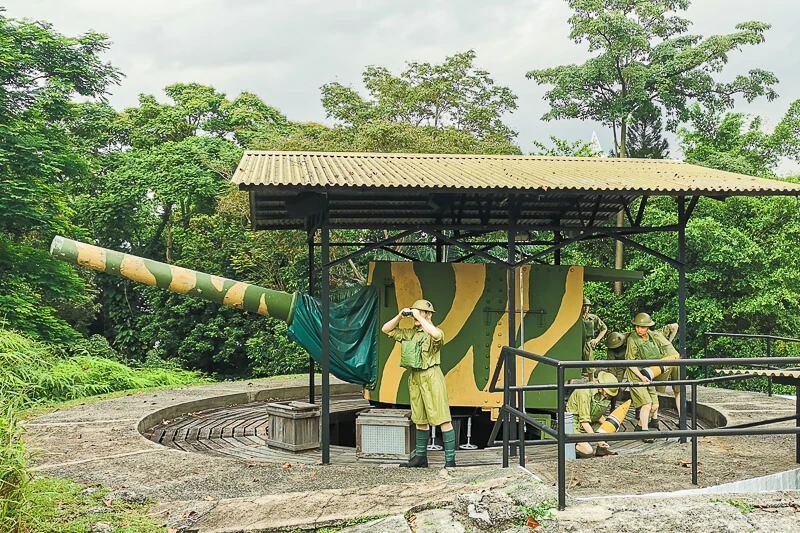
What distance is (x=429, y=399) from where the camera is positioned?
328 inches

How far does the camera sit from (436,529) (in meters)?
5.07

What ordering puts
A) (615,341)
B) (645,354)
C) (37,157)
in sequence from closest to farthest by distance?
1. (645,354)
2. (615,341)
3. (37,157)

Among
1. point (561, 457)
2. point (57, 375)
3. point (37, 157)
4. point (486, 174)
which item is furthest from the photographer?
point (37, 157)

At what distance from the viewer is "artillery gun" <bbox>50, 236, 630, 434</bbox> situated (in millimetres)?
9719

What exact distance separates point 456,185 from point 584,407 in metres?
2.86

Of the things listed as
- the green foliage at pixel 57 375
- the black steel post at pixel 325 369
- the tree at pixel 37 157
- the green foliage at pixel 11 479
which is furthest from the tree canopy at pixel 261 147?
the green foliage at pixel 11 479

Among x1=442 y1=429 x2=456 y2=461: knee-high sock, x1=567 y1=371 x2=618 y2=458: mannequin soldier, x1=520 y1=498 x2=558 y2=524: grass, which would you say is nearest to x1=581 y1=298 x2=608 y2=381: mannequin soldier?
x1=567 y1=371 x2=618 y2=458: mannequin soldier

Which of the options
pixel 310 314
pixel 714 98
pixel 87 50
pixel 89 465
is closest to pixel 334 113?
pixel 87 50

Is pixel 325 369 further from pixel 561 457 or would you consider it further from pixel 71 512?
pixel 561 457

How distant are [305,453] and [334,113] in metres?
17.6

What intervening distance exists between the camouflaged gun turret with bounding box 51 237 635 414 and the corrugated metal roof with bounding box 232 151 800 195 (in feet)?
3.97

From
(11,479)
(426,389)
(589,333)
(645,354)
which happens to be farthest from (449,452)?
(11,479)

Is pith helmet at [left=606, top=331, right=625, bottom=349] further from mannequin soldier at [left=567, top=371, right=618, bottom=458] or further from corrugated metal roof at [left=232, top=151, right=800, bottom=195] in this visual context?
corrugated metal roof at [left=232, top=151, right=800, bottom=195]

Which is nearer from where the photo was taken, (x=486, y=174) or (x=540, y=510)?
(x=540, y=510)
